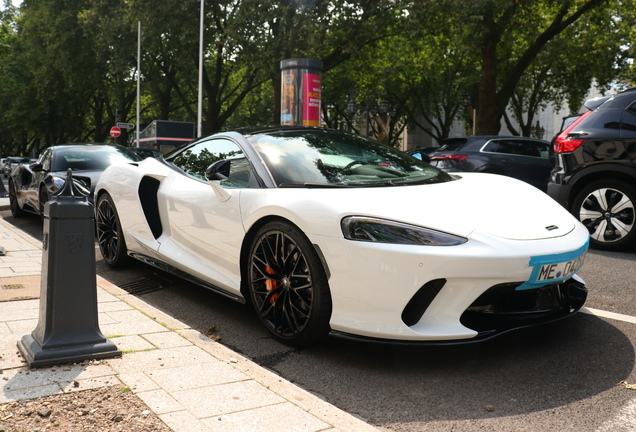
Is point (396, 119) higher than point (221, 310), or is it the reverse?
point (396, 119)

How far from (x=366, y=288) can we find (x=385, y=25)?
19326 millimetres

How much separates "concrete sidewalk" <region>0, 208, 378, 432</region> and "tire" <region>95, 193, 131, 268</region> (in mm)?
1759

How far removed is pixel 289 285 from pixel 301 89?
10.7 meters

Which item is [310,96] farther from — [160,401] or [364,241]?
[160,401]

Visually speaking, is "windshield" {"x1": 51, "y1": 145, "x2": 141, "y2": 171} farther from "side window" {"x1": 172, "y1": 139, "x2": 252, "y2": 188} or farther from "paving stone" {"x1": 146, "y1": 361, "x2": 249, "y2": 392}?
"paving stone" {"x1": 146, "y1": 361, "x2": 249, "y2": 392}

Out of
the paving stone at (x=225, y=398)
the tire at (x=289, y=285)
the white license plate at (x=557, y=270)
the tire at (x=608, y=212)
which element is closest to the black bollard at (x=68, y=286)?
the paving stone at (x=225, y=398)

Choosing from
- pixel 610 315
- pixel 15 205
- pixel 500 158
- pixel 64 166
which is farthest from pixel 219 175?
pixel 15 205

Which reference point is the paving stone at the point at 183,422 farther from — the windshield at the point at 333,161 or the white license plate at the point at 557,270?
the white license plate at the point at 557,270

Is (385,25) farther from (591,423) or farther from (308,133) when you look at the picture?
(591,423)

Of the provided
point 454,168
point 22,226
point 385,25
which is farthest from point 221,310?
point 385,25

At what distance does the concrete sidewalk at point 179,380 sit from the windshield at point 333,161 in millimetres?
1110

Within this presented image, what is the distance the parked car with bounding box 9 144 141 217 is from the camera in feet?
28.0

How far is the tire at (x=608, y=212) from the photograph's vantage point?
6.34 meters

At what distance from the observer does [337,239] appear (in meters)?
3.13
